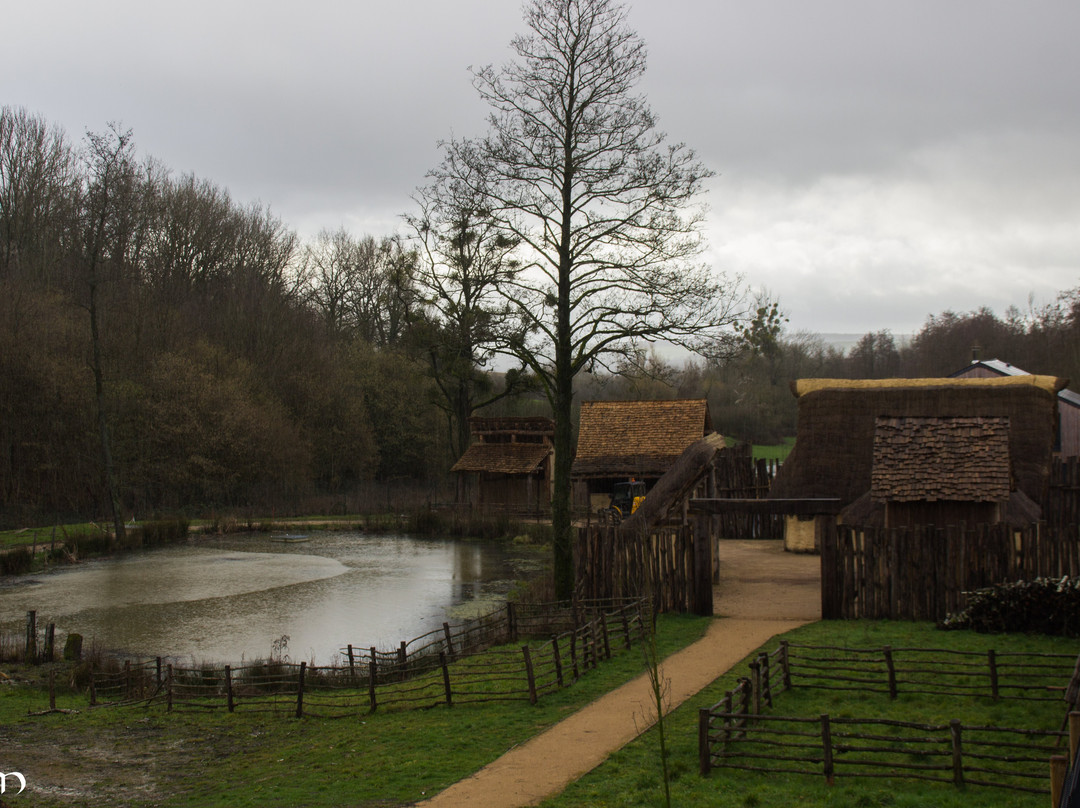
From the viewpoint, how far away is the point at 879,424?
2038cm

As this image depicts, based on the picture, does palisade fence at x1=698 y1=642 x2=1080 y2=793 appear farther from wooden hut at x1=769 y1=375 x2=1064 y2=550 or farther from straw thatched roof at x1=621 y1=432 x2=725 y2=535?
wooden hut at x1=769 y1=375 x2=1064 y2=550

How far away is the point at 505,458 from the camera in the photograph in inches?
1791

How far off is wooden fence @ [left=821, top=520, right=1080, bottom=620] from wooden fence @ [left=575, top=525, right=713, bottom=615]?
221 cm

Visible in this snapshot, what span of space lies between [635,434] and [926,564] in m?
23.3

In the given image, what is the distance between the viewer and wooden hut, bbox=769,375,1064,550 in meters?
19.0

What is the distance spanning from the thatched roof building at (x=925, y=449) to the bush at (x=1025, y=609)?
15.0ft

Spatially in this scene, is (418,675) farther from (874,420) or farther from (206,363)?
(206,363)

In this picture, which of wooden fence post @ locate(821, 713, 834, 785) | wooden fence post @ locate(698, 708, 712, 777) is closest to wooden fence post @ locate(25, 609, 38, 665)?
wooden fence post @ locate(698, 708, 712, 777)

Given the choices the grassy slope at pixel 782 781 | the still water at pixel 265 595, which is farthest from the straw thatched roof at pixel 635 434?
the grassy slope at pixel 782 781

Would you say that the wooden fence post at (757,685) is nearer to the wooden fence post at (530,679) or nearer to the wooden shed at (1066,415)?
the wooden fence post at (530,679)

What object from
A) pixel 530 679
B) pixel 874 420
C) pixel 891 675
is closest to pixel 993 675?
pixel 891 675

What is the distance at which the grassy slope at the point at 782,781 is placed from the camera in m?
7.77

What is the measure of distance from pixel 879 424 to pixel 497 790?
14384 mm

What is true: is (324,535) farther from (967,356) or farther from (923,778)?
(967,356)
